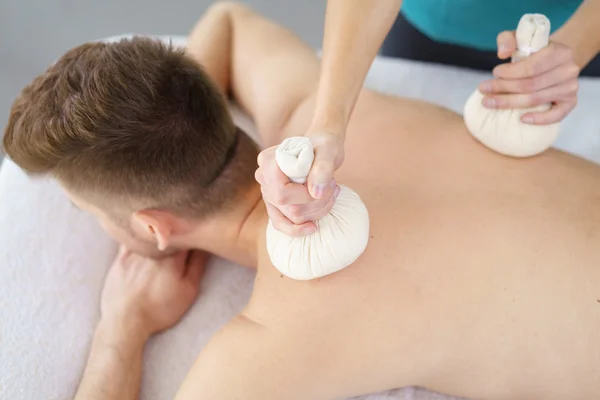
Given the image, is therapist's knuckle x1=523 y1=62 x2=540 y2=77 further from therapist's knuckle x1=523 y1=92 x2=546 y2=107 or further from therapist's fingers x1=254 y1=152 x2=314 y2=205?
therapist's fingers x1=254 y1=152 x2=314 y2=205

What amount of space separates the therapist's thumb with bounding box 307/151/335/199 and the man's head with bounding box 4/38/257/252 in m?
0.26

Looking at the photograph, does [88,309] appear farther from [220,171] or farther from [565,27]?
[565,27]

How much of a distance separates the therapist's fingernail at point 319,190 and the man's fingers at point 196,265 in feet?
1.64

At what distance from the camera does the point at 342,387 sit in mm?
724

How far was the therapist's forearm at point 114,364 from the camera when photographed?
84 centimetres

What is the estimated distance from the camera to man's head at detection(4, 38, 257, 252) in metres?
0.69

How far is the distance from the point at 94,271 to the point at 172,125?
403 mm

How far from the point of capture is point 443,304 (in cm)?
68

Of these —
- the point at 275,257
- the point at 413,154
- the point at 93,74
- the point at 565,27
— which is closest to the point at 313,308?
the point at 275,257

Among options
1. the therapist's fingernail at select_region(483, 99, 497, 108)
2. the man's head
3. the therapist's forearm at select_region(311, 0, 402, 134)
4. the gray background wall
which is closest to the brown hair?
the man's head

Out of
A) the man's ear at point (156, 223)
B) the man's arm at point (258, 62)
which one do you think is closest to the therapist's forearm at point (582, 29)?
the man's arm at point (258, 62)

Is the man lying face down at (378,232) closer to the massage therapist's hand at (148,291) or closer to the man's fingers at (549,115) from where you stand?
the man's fingers at (549,115)

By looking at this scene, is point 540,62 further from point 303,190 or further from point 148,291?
point 148,291

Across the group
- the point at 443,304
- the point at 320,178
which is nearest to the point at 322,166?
the point at 320,178
